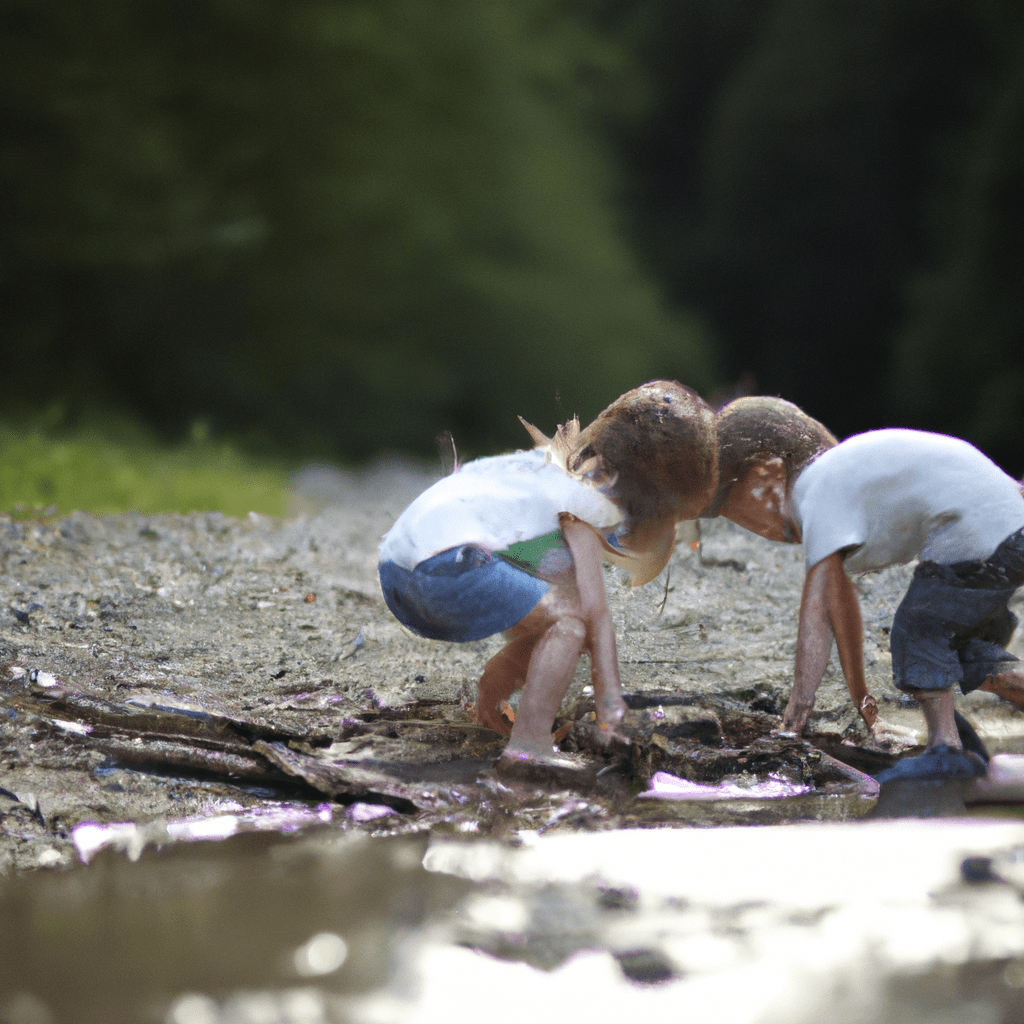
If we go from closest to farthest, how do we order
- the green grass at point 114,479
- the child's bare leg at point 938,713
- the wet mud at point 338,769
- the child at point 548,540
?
the wet mud at point 338,769
the child at point 548,540
the child's bare leg at point 938,713
the green grass at point 114,479

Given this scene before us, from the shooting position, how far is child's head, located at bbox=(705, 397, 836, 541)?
1.91 meters

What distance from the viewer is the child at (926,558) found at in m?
1.70

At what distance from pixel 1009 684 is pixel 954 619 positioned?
280 millimetres

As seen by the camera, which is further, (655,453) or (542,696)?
(655,453)

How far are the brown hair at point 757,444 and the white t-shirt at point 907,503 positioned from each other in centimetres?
10

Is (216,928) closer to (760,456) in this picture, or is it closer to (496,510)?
(496,510)

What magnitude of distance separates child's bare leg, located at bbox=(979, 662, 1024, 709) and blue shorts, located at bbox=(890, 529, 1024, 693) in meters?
0.13

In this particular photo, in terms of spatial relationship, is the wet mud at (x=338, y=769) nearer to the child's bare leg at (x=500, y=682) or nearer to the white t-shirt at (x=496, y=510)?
the child's bare leg at (x=500, y=682)

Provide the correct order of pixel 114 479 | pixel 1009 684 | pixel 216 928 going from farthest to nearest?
pixel 114 479 < pixel 1009 684 < pixel 216 928

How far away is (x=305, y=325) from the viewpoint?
9977mm

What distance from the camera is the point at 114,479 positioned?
489 centimetres

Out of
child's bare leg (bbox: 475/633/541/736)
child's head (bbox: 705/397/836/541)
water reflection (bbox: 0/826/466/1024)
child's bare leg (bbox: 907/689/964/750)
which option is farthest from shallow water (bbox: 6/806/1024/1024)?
child's head (bbox: 705/397/836/541)

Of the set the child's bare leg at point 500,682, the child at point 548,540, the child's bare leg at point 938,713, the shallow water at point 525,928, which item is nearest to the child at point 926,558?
the child's bare leg at point 938,713

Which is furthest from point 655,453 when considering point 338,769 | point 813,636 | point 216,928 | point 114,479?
point 114,479
